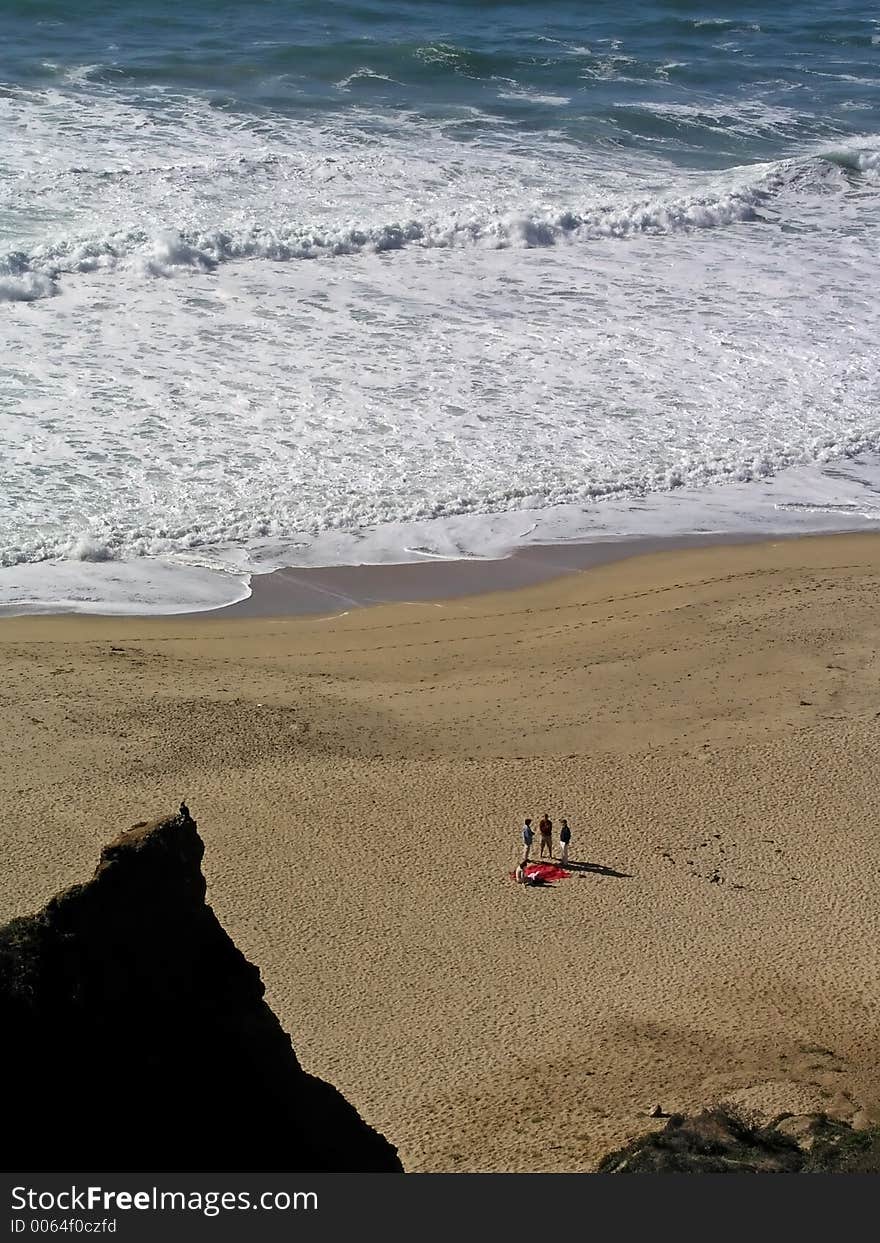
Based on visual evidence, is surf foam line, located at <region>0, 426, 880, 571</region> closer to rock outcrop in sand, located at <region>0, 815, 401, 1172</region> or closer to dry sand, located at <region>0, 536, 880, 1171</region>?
dry sand, located at <region>0, 536, 880, 1171</region>

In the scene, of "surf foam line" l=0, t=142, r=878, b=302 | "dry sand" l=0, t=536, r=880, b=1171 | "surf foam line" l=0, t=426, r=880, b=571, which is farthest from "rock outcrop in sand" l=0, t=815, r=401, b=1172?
"surf foam line" l=0, t=142, r=878, b=302

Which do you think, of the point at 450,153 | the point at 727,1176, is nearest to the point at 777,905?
the point at 727,1176

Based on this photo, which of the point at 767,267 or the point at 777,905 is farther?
the point at 767,267

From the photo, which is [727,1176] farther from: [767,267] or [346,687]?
[767,267]

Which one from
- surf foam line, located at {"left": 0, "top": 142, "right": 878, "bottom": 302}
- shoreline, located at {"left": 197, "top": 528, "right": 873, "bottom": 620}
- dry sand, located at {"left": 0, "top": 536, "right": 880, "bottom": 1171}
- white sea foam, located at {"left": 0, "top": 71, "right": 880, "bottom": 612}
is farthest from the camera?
surf foam line, located at {"left": 0, "top": 142, "right": 878, "bottom": 302}

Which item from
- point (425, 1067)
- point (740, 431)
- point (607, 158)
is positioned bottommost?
point (425, 1067)

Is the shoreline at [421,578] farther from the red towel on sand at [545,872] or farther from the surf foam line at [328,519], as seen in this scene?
the red towel on sand at [545,872]
